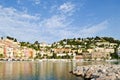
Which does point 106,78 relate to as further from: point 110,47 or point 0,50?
point 110,47

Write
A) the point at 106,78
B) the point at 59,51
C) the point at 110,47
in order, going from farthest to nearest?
the point at 110,47
the point at 59,51
the point at 106,78

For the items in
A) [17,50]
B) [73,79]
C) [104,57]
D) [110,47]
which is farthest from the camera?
[110,47]

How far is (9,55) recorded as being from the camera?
136875 millimetres

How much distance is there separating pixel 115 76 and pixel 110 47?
167 metres

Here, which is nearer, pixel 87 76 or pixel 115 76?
pixel 115 76

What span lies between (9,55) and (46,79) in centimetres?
10504

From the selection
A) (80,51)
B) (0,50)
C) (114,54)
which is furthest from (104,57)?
(0,50)

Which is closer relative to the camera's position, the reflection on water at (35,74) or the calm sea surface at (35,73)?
the reflection on water at (35,74)

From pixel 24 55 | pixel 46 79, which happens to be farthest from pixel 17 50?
pixel 46 79

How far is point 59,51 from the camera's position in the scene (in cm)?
17612

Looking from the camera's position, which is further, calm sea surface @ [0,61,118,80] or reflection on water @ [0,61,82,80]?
calm sea surface @ [0,61,118,80]

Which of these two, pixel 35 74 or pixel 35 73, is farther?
pixel 35 73

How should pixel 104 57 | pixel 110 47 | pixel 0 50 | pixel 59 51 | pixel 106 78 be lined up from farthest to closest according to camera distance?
pixel 110 47 → pixel 59 51 → pixel 104 57 → pixel 0 50 → pixel 106 78

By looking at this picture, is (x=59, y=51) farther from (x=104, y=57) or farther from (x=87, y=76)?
(x=87, y=76)
